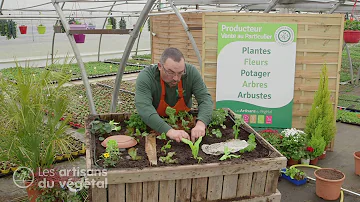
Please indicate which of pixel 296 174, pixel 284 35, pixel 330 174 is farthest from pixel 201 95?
pixel 284 35

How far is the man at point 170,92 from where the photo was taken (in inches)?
112

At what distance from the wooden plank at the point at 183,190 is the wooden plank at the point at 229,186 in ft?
0.85

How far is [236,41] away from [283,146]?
1535 mm

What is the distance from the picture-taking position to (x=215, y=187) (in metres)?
2.46

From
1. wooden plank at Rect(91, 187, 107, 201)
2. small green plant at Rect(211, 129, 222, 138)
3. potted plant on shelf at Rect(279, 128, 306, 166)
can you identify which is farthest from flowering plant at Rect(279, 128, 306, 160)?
wooden plank at Rect(91, 187, 107, 201)

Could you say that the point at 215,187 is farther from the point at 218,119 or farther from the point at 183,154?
the point at 218,119

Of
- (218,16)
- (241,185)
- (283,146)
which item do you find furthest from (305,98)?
(241,185)

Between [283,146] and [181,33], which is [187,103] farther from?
[181,33]

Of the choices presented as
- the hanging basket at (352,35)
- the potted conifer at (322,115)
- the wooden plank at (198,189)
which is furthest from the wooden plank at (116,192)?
the hanging basket at (352,35)

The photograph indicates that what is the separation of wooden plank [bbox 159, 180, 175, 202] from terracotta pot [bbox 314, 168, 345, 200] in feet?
6.35

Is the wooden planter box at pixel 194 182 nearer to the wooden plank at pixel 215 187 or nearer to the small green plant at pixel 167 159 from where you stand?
the wooden plank at pixel 215 187

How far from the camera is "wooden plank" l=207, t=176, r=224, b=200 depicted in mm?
2441

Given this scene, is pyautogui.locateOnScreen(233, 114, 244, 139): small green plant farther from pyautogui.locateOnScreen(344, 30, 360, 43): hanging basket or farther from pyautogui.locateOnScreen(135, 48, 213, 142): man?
pyautogui.locateOnScreen(344, 30, 360, 43): hanging basket

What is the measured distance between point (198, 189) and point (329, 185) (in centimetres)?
183
